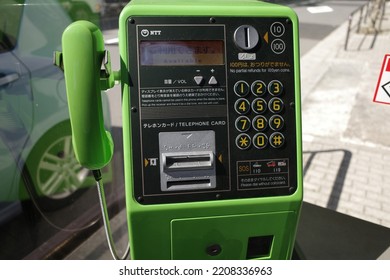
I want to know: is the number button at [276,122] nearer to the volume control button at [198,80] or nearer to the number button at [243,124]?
the number button at [243,124]

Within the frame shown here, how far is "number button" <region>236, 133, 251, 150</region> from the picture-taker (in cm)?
116

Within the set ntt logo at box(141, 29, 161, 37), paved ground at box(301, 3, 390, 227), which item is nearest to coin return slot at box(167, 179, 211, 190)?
ntt logo at box(141, 29, 161, 37)

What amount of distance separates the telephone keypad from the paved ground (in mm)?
770

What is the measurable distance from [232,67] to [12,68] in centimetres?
147

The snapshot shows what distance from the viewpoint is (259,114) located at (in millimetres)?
1162

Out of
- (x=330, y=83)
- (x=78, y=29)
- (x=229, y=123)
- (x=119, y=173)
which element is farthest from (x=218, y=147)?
(x=330, y=83)

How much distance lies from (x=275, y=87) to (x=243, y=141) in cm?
20

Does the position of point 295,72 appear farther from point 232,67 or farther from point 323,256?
point 323,256

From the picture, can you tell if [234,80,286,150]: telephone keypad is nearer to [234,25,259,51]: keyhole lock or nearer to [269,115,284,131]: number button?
[269,115,284,131]: number button

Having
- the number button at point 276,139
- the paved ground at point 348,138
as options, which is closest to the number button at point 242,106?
the number button at point 276,139

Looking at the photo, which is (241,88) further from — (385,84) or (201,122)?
(385,84)

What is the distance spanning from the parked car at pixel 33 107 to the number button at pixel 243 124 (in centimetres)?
140

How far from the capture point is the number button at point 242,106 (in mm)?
1144

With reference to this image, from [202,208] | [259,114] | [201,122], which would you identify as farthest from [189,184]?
[259,114]
